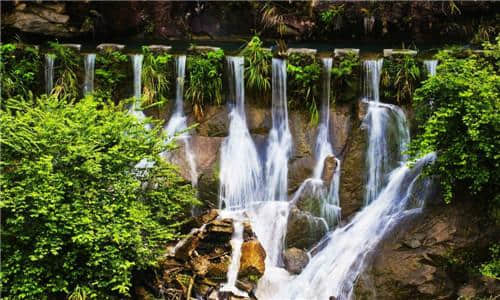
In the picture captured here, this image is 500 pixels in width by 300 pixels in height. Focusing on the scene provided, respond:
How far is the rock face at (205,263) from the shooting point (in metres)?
7.93

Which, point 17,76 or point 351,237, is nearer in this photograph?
point 351,237

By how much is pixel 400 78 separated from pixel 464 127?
208cm

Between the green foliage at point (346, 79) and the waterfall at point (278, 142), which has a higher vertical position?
the green foliage at point (346, 79)

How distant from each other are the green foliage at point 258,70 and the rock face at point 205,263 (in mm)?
2837

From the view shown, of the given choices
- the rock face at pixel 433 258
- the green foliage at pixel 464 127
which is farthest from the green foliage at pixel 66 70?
the rock face at pixel 433 258

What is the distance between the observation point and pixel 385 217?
9000 millimetres

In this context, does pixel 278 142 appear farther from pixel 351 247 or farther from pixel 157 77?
pixel 157 77

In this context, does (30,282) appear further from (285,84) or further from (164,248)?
(285,84)

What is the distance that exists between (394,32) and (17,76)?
8.10 metres

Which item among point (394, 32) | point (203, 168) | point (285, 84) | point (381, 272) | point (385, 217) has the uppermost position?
point (394, 32)

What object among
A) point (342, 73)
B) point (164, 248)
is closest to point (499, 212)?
point (342, 73)

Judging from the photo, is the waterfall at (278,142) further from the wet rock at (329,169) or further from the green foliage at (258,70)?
the wet rock at (329,169)

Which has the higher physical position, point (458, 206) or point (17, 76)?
point (17, 76)

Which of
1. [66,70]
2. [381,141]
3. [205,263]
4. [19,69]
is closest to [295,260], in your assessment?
Answer: [205,263]
